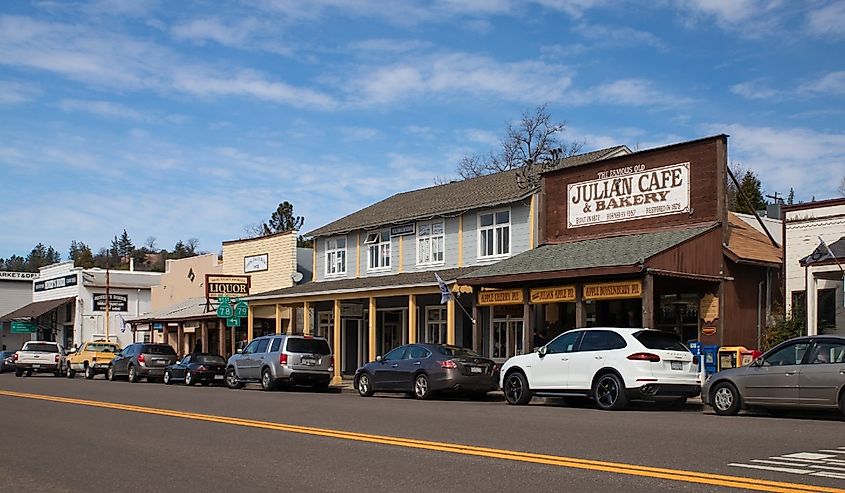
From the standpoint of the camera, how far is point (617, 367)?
1836 centimetres

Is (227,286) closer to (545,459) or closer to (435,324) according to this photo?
(435,324)

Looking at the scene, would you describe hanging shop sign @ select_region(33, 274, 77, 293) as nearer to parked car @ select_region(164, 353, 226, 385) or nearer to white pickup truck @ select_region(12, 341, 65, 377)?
white pickup truck @ select_region(12, 341, 65, 377)

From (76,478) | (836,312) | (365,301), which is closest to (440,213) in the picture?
(365,301)

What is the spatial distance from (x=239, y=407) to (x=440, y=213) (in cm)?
1495

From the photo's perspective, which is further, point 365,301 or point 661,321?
point 365,301

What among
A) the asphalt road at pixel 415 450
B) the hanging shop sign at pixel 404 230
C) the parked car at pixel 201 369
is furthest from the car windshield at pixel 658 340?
the parked car at pixel 201 369

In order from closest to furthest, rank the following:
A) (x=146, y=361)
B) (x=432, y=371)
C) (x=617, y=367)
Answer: (x=617, y=367) < (x=432, y=371) < (x=146, y=361)

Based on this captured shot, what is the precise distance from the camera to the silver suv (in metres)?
28.6

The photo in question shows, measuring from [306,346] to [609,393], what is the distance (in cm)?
1275

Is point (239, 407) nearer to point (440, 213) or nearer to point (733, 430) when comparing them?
point (733, 430)

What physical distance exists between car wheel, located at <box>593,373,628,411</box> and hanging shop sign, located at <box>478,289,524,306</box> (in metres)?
7.54

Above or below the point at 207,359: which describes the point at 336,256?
above

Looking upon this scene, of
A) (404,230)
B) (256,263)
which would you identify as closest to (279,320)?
(256,263)

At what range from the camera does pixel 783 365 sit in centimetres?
1636
